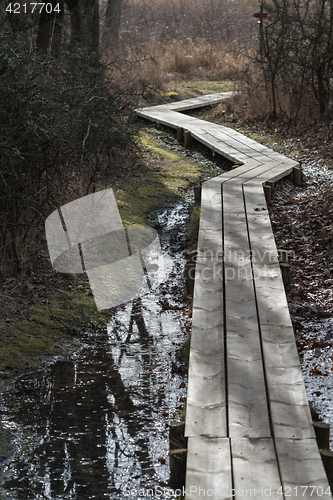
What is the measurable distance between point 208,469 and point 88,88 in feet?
19.2

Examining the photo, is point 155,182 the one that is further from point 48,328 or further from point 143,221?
point 48,328

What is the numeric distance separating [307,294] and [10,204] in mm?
2895

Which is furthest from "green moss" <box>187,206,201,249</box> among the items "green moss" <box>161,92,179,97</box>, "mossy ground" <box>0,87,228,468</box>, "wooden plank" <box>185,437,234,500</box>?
"green moss" <box>161,92,179,97</box>

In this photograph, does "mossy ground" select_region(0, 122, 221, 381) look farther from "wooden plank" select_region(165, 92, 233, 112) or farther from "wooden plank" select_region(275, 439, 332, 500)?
"wooden plank" select_region(165, 92, 233, 112)

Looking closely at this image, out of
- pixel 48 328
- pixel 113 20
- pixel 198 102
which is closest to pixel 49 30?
pixel 48 328

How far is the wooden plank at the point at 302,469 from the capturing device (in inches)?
86.3

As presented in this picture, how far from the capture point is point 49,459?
286cm

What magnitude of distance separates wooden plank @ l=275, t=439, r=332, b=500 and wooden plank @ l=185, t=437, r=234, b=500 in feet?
0.80

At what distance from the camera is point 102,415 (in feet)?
10.8

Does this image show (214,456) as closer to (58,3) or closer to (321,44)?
(58,3)

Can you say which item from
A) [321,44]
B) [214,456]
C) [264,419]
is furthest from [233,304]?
[321,44]

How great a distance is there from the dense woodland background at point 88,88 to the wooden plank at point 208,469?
261cm

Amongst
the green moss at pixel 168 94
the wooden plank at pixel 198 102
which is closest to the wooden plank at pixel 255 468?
the wooden plank at pixel 198 102

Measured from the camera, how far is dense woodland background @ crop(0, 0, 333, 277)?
4.70 metres
